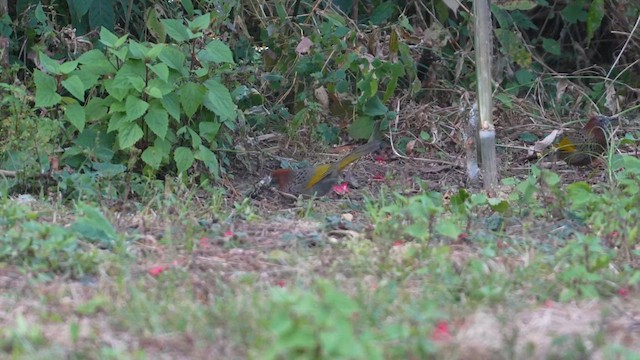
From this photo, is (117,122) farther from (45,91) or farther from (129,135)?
(45,91)

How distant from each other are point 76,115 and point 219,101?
2.59ft

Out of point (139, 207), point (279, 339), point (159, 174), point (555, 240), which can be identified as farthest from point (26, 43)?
point (279, 339)

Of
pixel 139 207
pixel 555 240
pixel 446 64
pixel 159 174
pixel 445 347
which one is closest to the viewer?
pixel 445 347

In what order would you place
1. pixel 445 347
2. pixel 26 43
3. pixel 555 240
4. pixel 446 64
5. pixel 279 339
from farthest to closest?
pixel 446 64 → pixel 26 43 → pixel 555 240 → pixel 445 347 → pixel 279 339

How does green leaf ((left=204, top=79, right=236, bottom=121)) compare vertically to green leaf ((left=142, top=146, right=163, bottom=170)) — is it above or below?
above

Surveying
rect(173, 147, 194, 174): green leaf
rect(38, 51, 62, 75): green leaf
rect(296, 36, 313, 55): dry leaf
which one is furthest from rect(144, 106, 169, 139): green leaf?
rect(296, 36, 313, 55): dry leaf

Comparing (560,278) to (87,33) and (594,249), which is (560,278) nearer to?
(594,249)

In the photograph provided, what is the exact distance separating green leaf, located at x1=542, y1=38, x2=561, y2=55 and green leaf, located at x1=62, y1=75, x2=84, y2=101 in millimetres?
4798

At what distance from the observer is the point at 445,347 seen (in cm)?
305

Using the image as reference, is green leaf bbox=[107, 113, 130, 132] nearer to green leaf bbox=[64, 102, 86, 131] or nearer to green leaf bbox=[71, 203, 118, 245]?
green leaf bbox=[64, 102, 86, 131]

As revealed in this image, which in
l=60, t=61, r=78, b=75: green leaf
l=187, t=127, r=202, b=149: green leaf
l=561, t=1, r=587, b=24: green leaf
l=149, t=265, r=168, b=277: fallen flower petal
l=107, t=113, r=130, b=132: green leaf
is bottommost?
l=561, t=1, r=587, b=24: green leaf

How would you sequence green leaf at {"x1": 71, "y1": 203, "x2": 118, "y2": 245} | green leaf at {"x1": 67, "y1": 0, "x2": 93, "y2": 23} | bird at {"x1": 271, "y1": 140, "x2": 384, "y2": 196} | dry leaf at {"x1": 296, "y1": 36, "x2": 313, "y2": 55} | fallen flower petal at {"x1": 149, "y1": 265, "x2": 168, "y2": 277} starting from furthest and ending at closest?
dry leaf at {"x1": 296, "y1": 36, "x2": 313, "y2": 55}, green leaf at {"x1": 67, "y1": 0, "x2": 93, "y2": 23}, bird at {"x1": 271, "y1": 140, "x2": 384, "y2": 196}, green leaf at {"x1": 71, "y1": 203, "x2": 118, "y2": 245}, fallen flower petal at {"x1": 149, "y1": 265, "x2": 168, "y2": 277}

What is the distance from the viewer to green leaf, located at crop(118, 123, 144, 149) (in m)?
5.59

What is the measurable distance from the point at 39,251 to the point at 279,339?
5.16 ft
